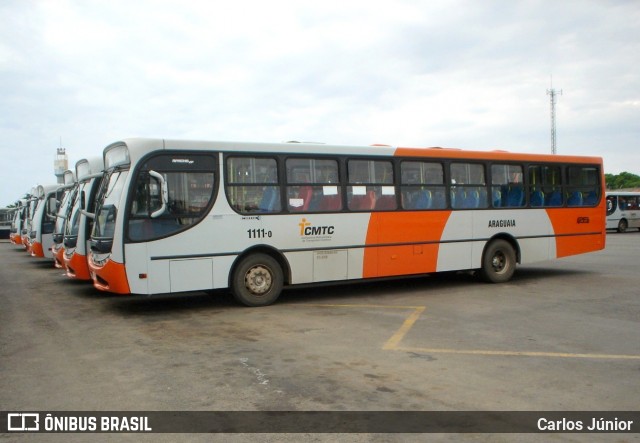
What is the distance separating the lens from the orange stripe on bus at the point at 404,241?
11.3 metres

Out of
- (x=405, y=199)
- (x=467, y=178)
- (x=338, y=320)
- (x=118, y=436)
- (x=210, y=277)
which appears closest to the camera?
(x=118, y=436)

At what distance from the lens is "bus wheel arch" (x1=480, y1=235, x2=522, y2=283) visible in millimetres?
12859

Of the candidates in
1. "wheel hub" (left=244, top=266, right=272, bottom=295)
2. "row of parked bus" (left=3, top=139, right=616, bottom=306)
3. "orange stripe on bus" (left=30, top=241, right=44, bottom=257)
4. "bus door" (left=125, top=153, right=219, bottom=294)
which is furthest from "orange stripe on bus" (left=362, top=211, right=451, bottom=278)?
"orange stripe on bus" (left=30, top=241, right=44, bottom=257)

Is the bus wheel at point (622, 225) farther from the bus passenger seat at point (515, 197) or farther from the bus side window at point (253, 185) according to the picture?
the bus side window at point (253, 185)

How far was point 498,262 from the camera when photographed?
1319 centimetres

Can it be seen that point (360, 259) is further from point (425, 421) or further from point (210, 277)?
point (425, 421)

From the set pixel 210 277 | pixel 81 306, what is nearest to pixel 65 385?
pixel 210 277

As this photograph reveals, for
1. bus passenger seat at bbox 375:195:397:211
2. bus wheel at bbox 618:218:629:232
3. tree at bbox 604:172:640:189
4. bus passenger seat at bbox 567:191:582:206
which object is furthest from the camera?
tree at bbox 604:172:640:189

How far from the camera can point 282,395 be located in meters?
5.28

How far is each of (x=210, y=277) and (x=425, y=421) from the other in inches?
224

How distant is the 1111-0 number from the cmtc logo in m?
0.63

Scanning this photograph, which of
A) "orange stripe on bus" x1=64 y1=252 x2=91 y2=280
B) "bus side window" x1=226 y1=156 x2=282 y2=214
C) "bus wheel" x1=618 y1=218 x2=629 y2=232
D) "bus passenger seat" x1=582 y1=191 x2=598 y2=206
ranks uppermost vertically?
"bus side window" x1=226 y1=156 x2=282 y2=214

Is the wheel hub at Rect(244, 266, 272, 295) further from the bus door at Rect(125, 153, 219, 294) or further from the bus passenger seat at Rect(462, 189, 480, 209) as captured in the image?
the bus passenger seat at Rect(462, 189, 480, 209)

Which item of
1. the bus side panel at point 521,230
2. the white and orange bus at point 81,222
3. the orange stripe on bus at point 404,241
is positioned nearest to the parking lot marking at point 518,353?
the orange stripe on bus at point 404,241
